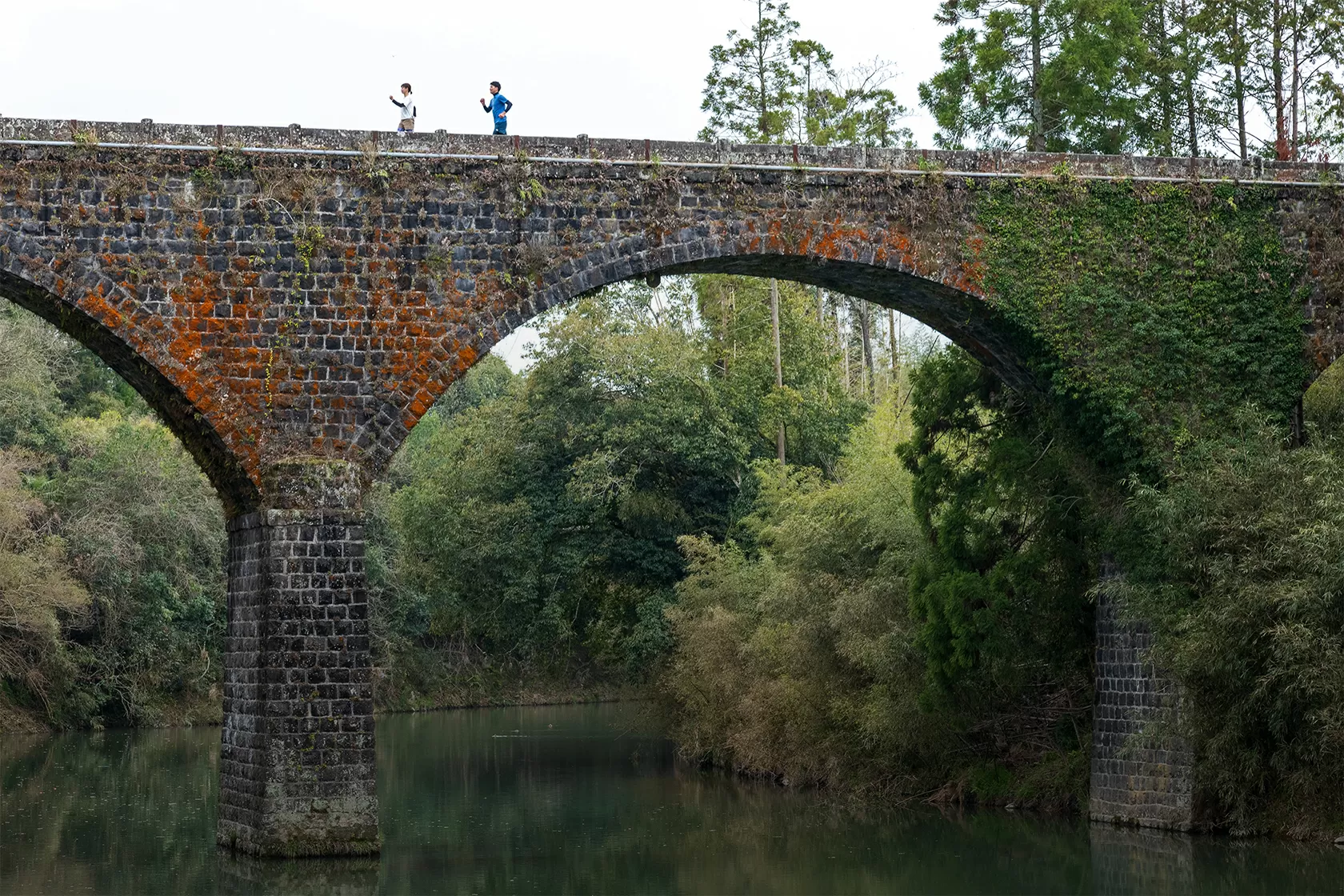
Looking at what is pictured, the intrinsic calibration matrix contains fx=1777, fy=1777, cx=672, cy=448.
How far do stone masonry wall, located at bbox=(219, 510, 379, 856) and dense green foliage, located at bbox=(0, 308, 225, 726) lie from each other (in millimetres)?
17511

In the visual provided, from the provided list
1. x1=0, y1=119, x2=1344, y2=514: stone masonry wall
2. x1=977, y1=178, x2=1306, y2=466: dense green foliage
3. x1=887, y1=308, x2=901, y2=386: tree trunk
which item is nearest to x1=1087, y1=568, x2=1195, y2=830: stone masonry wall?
x1=977, y1=178, x2=1306, y2=466: dense green foliage

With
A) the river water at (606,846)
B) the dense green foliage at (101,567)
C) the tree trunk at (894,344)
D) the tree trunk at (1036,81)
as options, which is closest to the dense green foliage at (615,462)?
the tree trunk at (894,344)

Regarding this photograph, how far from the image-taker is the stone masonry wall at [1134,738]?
58.1ft

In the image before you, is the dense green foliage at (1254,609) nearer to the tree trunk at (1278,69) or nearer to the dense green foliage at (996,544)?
the dense green foliage at (996,544)

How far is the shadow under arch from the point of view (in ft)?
52.7

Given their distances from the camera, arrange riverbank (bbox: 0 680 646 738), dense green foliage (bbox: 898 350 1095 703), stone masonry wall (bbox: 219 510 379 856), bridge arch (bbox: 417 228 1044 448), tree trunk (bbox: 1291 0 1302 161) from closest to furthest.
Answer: stone masonry wall (bbox: 219 510 379 856) → bridge arch (bbox: 417 228 1044 448) → dense green foliage (bbox: 898 350 1095 703) → tree trunk (bbox: 1291 0 1302 161) → riverbank (bbox: 0 680 646 738)

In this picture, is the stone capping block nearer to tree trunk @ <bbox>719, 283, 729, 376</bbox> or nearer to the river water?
the river water

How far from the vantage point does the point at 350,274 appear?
1658 cm

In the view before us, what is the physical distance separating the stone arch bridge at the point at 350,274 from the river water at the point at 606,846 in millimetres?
1027

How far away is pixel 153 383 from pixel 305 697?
3274 millimetres

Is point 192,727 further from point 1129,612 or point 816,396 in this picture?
point 1129,612

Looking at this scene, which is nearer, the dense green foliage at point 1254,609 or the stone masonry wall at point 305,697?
the dense green foliage at point 1254,609

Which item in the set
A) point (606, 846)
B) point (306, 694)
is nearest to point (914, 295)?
point (606, 846)

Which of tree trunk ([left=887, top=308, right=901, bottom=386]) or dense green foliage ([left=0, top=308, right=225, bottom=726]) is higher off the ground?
tree trunk ([left=887, top=308, right=901, bottom=386])
